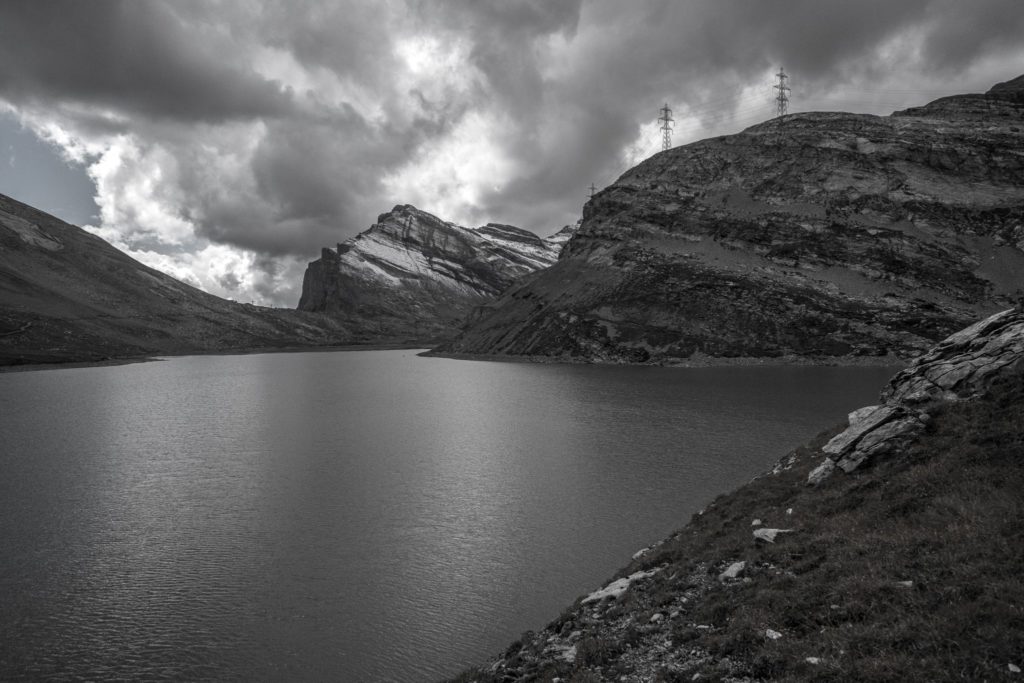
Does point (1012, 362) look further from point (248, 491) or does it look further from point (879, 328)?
point (879, 328)

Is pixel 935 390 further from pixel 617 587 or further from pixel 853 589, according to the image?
pixel 617 587

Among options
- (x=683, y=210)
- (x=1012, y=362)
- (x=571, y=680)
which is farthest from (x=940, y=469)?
(x=683, y=210)

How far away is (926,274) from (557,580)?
169 m

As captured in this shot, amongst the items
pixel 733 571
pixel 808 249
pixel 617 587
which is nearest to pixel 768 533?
pixel 733 571

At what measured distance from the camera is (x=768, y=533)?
60.2ft

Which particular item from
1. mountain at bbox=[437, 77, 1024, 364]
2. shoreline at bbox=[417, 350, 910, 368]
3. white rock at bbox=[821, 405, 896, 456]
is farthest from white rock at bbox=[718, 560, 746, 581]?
mountain at bbox=[437, 77, 1024, 364]

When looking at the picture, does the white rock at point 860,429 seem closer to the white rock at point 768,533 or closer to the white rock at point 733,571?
the white rock at point 768,533

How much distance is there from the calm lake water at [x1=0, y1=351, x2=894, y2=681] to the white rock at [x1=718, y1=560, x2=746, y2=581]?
7.30 m

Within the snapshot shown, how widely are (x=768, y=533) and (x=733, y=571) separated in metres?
3.04

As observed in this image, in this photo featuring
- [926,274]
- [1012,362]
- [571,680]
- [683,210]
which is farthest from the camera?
[683,210]

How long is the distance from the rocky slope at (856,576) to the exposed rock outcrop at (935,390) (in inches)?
3.2

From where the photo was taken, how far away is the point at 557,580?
2311 cm

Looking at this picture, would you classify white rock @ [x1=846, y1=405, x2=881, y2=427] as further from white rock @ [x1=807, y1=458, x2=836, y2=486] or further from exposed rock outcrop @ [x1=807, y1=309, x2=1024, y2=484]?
white rock @ [x1=807, y1=458, x2=836, y2=486]

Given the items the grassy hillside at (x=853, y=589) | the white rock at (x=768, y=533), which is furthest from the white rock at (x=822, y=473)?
the white rock at (x=768, y=533)
